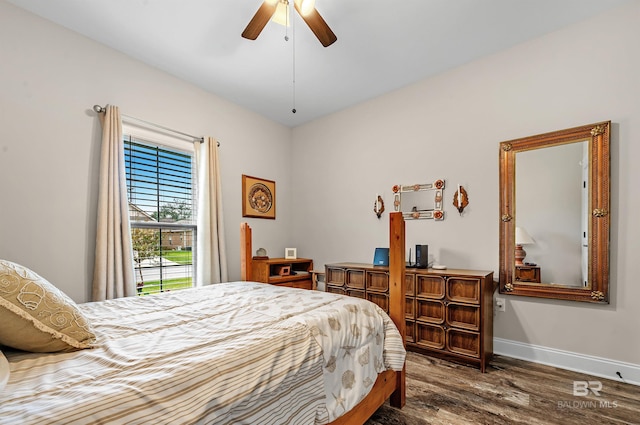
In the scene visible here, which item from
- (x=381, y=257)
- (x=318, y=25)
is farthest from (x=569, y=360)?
(x=318, y=25)

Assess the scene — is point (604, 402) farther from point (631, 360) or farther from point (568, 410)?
point (631, 360)

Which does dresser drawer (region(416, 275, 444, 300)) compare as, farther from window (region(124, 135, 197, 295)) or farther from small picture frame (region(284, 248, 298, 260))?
window (region(124, 135, 197, 295))

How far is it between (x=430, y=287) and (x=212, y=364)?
2212 millimetres

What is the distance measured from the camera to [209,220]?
10.5 ft

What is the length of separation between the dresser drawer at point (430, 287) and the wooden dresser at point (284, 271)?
1.65 meters

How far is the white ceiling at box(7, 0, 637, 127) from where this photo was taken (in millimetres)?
Answer: 2195

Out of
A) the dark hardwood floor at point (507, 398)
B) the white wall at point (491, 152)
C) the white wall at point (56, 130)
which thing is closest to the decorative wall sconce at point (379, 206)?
the white wall at point (491, 152)

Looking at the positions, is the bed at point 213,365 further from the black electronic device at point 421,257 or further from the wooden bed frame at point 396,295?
the black electronic device at point 421,257

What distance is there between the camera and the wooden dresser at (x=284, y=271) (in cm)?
358

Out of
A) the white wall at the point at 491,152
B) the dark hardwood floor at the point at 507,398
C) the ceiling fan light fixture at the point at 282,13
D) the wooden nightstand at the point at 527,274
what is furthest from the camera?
the wooden nightstand at the point at 527,274

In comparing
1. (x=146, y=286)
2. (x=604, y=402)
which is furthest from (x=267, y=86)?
(x=604, y=402)

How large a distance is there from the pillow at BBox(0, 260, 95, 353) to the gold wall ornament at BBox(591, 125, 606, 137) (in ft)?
11.4

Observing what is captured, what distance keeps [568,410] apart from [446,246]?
1.53 metres

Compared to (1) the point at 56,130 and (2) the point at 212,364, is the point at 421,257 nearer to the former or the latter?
(2) the point at 212,364
